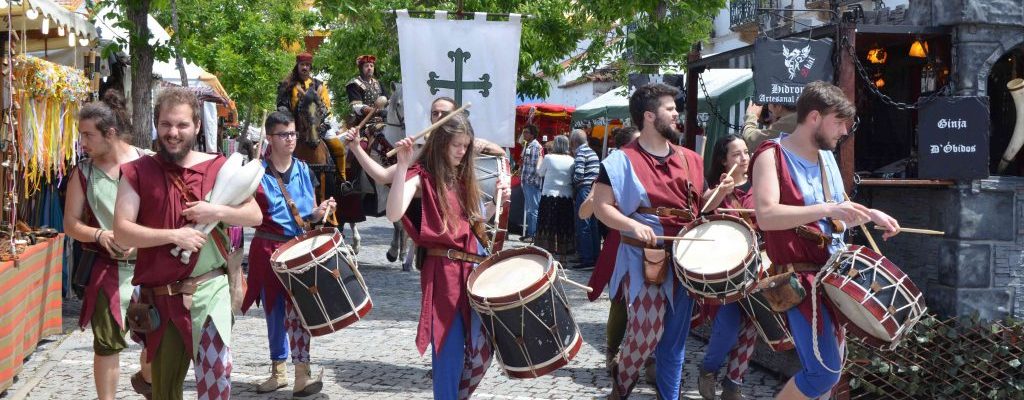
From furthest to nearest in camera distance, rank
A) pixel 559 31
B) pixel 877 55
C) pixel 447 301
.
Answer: pixel 559 31, pixel 877 55, pixel 447 301

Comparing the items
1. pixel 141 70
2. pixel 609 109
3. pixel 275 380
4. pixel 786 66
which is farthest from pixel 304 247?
pixel 609 109

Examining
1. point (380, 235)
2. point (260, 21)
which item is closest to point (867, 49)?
point (380, 235)

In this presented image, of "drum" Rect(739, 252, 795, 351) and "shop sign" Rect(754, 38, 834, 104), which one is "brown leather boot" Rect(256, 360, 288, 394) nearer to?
"drum" Rect(739, 252, 795, 351)

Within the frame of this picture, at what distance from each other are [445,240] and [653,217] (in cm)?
125

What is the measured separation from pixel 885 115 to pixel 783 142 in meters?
5.29

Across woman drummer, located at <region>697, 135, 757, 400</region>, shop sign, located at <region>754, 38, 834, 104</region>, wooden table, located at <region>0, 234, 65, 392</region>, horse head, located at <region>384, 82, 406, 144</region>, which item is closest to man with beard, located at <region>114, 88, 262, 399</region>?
wooden table, located at <region>0, 234, 65, 392</region>

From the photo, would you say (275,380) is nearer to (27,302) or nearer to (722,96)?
(27,302)

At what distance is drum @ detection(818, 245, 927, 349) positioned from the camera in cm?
467

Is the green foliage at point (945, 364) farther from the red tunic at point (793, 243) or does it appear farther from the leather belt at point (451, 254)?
the leather belt at point (451, 254)

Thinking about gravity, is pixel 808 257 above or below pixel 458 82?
below

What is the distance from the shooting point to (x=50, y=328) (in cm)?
823

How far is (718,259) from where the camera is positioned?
5.46 metres

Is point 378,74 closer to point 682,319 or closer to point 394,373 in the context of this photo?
point 394,373

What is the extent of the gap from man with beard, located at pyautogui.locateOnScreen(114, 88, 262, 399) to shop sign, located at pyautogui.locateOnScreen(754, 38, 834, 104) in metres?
3.94
